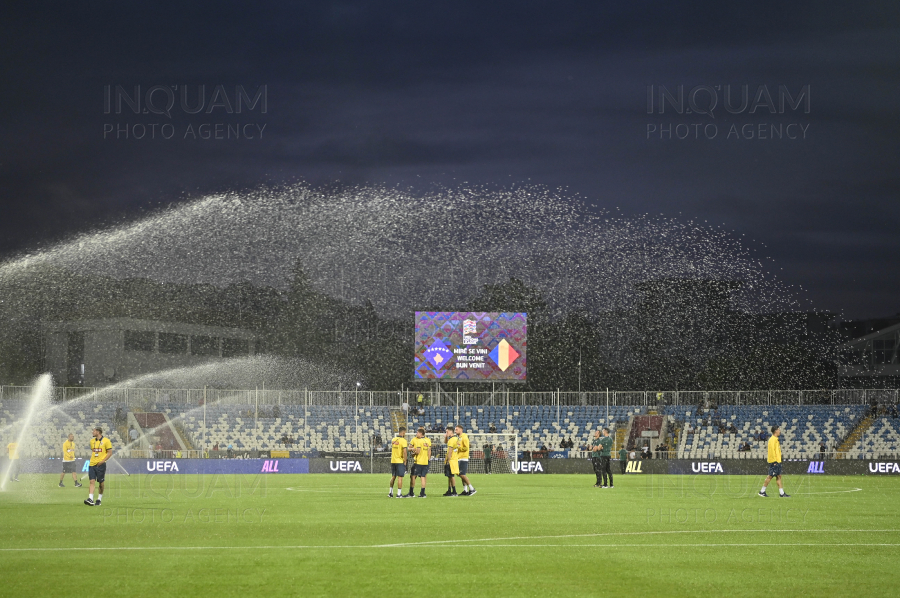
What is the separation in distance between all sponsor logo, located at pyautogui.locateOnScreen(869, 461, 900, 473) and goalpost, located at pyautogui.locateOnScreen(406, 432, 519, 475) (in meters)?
18.5

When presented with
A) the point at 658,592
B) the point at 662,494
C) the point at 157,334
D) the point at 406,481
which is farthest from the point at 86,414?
the point at 658,592

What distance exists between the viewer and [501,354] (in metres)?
58.9

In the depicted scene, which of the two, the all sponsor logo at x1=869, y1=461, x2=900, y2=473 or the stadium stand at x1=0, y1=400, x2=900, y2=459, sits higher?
the stadium stand at x1=0, y1=400, x2=900, y2=459

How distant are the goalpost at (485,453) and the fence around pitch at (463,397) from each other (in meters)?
4.61

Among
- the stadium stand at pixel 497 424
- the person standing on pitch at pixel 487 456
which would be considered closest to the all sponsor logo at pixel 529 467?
the person standing on pitch at pixel 487 456

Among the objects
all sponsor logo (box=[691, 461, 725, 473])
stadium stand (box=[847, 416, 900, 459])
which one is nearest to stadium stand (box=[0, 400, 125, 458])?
all sponsor logo (box=[691, 461, 725, 473])

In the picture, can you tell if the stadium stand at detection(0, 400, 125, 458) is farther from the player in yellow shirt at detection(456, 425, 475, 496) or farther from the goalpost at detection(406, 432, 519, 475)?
the player in yellow shirt at detection(456, 425, 475, 496)

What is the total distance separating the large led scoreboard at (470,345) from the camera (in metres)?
58.5

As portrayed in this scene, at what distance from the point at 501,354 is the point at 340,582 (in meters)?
47.7

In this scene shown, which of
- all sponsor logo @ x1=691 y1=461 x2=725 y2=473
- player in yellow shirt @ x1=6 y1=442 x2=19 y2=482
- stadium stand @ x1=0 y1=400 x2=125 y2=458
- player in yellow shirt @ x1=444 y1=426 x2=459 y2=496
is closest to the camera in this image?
player in yellow shirt @ x1=444 y1=426 x2=459 y2=496

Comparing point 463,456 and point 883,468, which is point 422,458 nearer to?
point 463,456

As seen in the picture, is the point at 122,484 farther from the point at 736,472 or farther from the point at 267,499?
the point at 736,472

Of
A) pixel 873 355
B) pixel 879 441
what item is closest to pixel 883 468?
pixel 879 441

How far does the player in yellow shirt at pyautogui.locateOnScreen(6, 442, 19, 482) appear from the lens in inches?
1369
